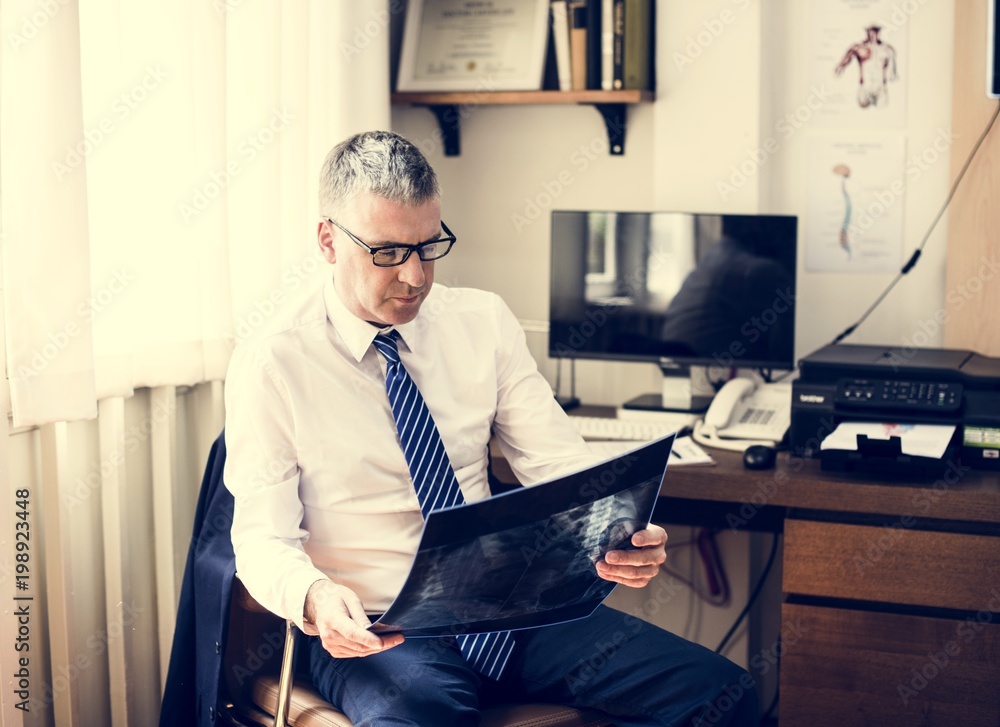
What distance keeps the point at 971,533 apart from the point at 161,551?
1524 mm

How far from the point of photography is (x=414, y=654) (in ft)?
5.33

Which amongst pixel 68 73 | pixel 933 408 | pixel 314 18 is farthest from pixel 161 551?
→ pixel 933 408

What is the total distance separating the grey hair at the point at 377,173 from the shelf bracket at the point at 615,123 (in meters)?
1.18

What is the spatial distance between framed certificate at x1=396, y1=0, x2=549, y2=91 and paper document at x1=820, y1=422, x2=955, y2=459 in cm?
113

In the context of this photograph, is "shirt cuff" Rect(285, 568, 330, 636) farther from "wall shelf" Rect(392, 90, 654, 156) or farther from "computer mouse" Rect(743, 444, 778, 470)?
"wall shelf" Rect(392, 90, 654, 156)

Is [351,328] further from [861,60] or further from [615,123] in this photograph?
[861,60]

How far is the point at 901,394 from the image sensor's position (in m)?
2.17

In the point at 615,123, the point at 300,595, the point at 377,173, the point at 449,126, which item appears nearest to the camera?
the point at 300,595

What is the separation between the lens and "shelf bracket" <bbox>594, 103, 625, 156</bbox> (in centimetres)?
274

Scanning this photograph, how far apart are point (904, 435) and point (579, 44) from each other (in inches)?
46.2

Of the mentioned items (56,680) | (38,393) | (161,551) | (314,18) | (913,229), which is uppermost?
(314,18)

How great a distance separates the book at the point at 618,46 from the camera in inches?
102

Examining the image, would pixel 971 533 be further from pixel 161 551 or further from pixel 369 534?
pixel 161 551

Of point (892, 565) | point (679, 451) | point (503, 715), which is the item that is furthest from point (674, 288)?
point (503, 715)
